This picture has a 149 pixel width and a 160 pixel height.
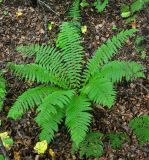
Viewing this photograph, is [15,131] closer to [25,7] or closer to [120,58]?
[120,58]

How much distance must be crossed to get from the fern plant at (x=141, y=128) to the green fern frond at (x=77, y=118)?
0.66 m

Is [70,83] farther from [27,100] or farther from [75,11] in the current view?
[75,11]

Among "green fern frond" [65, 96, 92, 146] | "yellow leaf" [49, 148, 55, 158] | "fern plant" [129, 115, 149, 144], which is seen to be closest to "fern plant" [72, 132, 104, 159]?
"green fern frond" [65, 96, 92, 146]

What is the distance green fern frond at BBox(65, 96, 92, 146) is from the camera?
4.64 m

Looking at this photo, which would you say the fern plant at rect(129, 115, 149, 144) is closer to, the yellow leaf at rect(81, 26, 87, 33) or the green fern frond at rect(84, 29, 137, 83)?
the green fern frond at rect(84, 29, 137, 83)

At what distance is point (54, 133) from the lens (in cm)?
533

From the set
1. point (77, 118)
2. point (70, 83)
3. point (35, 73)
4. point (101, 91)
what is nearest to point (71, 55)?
point (70, 83)

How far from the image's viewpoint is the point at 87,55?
651 centimetres

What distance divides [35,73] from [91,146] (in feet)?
5.25

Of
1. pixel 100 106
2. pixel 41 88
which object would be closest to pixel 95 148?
pixel 100 106

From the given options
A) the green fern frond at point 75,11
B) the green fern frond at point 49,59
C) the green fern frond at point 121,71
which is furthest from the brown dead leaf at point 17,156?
the green fern frond at point 75,11

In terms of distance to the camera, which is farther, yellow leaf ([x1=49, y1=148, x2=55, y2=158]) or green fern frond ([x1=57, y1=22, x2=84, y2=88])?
green fern frond ([x1=57, y1=22, x2=84, y2=88])

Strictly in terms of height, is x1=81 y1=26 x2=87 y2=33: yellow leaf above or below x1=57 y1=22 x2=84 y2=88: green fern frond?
above

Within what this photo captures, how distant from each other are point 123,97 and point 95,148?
4.17 ft
